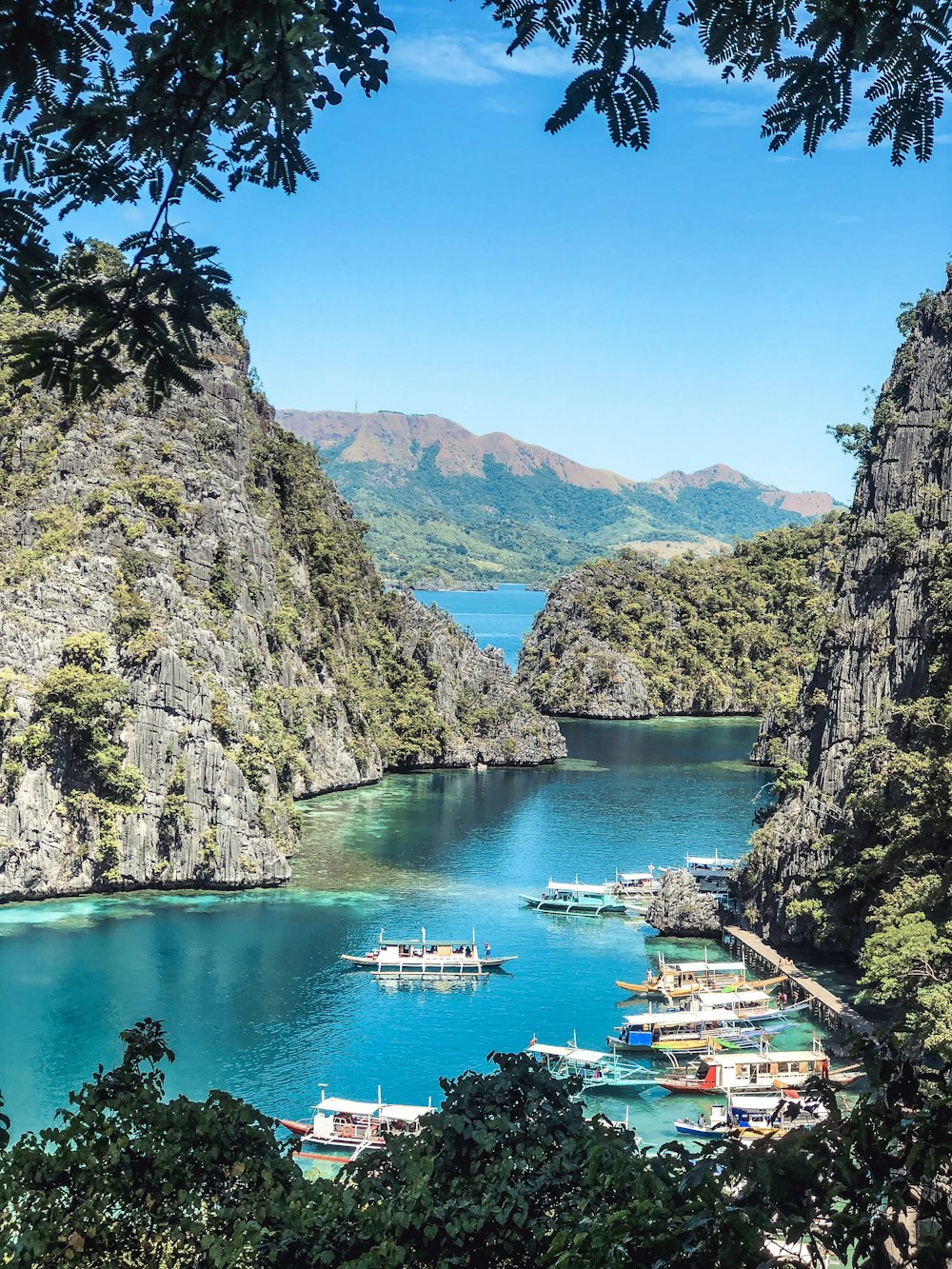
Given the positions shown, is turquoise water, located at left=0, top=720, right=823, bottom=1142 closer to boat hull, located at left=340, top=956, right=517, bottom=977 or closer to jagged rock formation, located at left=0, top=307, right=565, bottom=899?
boat hull, located at left=340, top=956, right=517, bottom=977

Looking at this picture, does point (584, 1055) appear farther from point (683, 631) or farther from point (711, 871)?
point (683, 631)

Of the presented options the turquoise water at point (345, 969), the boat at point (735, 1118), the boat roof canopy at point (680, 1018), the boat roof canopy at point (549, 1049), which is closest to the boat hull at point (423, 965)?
the turquoise water at point (345, 969)

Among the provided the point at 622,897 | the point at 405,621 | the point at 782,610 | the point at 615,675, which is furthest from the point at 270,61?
the point at 782,610

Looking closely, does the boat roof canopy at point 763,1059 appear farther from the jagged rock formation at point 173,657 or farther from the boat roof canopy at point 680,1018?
the jagged rock formation at point 173,657

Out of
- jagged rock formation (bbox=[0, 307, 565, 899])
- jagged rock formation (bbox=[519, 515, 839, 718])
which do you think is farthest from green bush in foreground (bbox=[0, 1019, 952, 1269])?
jagged rock formation (bbox=[519, 515, 839, 718])

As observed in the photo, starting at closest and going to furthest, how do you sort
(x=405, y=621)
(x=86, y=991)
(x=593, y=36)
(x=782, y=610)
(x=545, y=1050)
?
(x=593, y=36) → (x=545, y=1050) → (x=86, y=991) → (x=405, y=621) → (x=782, y=610)

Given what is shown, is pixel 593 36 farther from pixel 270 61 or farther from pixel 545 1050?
pixel 545 1050

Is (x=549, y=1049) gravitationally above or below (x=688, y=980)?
above

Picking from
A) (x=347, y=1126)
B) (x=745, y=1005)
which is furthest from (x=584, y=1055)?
(x=347, y=1126)

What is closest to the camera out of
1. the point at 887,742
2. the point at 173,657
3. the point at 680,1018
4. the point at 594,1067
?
the point at 594,1067
